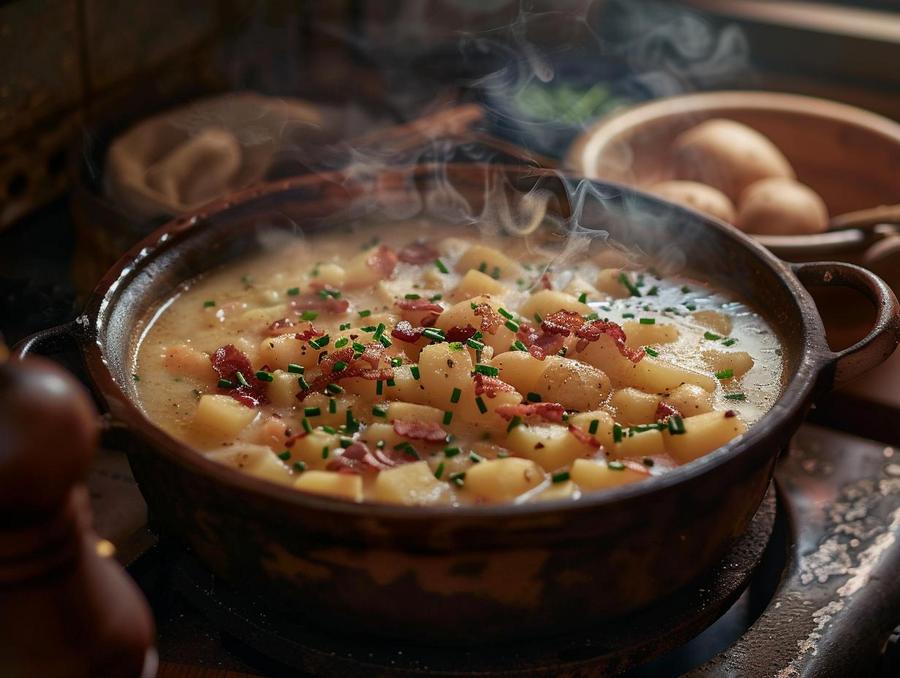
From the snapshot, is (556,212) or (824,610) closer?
(824,610)

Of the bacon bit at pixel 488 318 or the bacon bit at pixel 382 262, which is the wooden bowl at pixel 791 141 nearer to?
the bacon bit at pixel 382 262

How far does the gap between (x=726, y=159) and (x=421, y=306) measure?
1777 mm

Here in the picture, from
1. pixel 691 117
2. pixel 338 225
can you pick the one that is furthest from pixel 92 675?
pixel 691 117

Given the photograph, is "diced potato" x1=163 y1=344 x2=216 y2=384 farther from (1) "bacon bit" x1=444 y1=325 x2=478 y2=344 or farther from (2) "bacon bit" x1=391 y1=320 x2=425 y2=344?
(1) "bacon bit" x1=444 y1=325 x2=478 y2=344

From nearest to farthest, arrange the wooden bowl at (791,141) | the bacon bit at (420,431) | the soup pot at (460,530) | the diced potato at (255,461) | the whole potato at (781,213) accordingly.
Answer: the soup pot at (460,530), the diced potato at (255,461), the bacon bit at (420,431), the whole potato at (781,213), the wooden bowl at (791,141)

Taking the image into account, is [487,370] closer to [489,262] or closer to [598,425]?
[598,425]

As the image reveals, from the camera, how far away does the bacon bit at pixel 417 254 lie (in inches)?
114

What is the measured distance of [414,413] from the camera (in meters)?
2.12

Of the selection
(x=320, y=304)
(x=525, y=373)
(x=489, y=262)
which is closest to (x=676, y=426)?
(x=525, y=373)

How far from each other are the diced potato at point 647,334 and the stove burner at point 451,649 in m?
0.64

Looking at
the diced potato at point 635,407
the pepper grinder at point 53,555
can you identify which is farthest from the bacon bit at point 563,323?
the pepper grinder at point 53,555

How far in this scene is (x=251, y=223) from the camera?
2.83 metres

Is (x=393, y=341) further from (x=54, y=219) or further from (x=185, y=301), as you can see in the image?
(x=54, y=219)

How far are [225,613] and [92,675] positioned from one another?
25.7 inches
